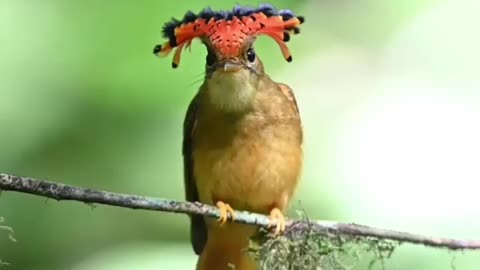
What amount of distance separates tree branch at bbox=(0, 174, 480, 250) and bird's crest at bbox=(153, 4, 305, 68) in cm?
34

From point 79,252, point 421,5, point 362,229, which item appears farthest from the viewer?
point 421,5

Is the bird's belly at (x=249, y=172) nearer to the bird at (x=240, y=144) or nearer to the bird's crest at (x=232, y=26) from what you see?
the bird at (x=240, y=144)

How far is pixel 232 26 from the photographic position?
231cm

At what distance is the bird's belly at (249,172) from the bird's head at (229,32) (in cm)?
20

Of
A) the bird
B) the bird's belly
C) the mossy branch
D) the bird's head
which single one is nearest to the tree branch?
the mossy branch

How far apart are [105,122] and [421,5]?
3.20 feet

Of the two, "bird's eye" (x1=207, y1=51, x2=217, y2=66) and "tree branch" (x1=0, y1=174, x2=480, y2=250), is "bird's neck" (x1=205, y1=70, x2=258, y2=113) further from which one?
"tree branch" (x1=0, y1=174, x2=480, y2=250)

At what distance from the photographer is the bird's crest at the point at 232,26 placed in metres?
2.25

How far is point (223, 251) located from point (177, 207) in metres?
0.95

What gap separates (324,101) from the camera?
3.14m

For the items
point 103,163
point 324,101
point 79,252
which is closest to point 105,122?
point 103,163

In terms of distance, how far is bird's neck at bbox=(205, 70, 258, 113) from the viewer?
8.26 ft

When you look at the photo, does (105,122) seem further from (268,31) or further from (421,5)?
(421,5)

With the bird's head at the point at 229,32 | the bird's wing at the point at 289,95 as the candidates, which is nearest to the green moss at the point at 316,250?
the bird's head at the point at 229,32
